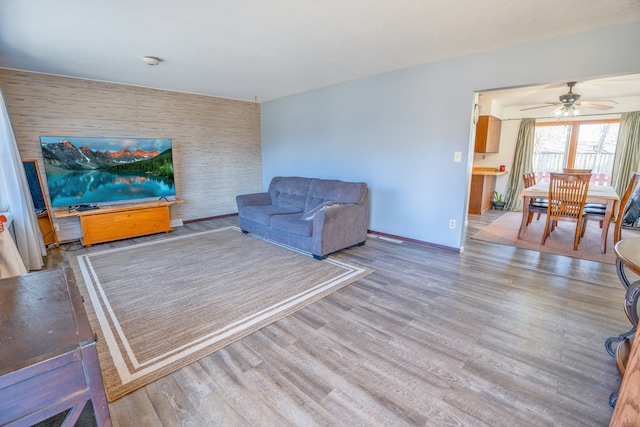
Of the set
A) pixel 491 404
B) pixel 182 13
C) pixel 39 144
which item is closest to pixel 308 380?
pixel 491 404

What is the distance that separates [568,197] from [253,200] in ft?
14.4

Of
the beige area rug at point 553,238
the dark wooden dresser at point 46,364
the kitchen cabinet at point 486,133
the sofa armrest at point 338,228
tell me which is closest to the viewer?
the dark wooden dresser at point 46,364

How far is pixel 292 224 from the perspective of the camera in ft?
12.2

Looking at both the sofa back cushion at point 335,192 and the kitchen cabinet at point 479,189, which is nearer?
the sofa back cushion at point 335,192

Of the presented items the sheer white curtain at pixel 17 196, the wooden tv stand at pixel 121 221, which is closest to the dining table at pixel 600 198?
the wooden tv stand at pixel 121 221

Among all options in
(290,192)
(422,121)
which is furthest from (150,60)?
(422,121)

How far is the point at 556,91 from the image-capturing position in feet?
15.8

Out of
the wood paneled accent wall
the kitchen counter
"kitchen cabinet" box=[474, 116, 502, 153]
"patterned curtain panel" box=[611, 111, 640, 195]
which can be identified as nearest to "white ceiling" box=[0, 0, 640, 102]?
the wood paneled accent wall

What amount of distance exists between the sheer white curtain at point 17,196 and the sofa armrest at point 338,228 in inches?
123

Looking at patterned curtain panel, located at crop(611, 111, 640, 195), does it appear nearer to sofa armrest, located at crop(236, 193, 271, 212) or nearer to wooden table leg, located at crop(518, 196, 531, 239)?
wooden table leg, located at crop(518, 196, 531, 239)

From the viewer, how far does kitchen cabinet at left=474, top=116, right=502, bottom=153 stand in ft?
19.3

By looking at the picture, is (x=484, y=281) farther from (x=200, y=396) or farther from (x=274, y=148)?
(x=274, y=148)

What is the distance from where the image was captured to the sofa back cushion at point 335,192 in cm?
389

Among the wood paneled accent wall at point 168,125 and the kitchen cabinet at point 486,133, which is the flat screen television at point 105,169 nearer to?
the wood paneled accent wall at point 168,125
